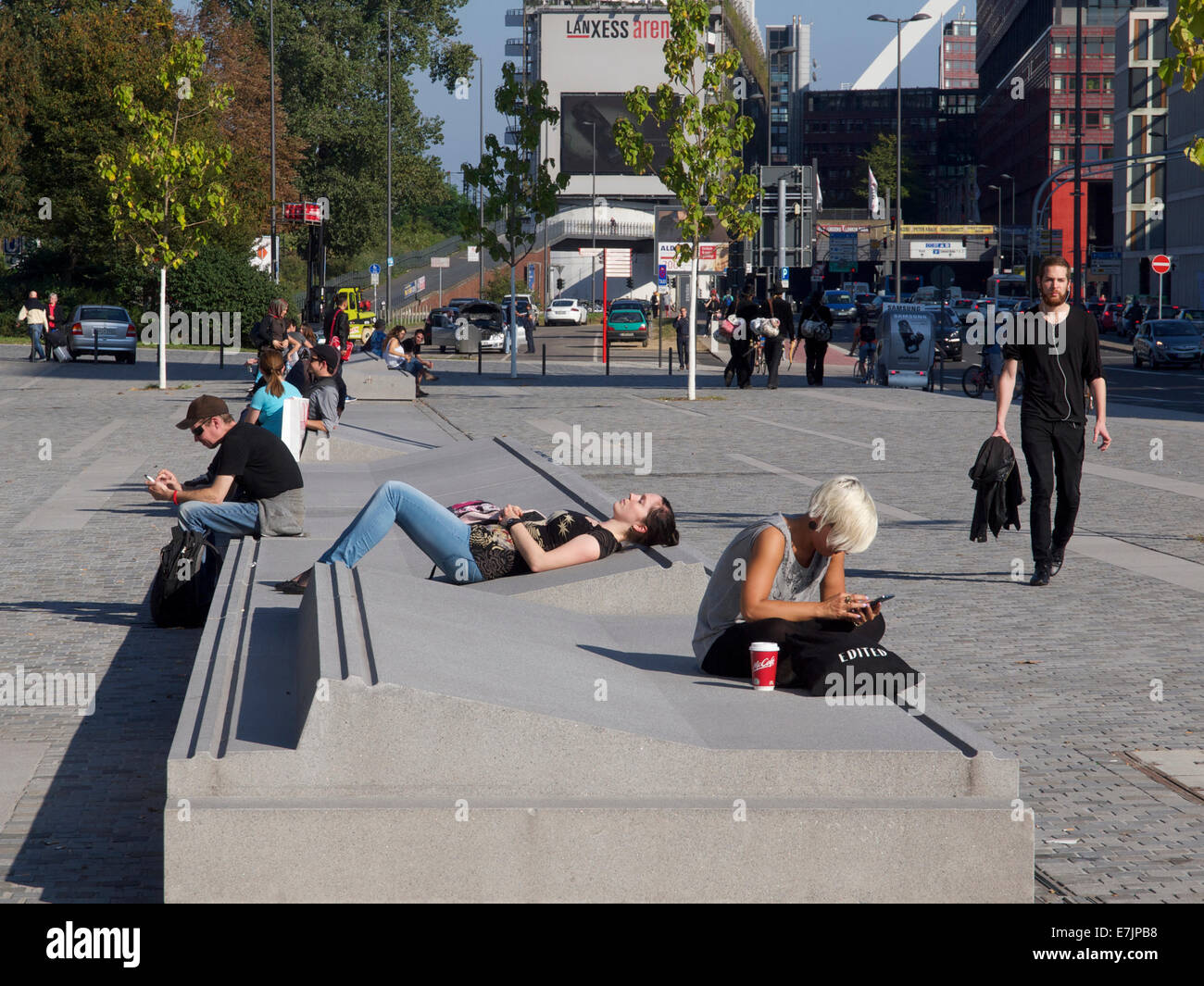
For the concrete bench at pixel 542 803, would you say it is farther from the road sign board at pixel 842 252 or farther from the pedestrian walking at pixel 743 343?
the road sign board at pixel 842 252

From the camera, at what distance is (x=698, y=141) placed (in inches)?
1151

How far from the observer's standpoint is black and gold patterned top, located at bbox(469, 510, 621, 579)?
753cm

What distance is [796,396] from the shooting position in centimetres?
3095

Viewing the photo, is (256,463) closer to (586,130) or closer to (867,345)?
(867,345)

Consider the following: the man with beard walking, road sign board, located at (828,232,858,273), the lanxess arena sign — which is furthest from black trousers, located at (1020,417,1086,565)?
road sign board, located at (828,232,858,273)

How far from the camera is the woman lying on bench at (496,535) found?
7.45m

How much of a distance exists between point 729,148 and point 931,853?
988 inches

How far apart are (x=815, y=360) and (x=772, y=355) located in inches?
118

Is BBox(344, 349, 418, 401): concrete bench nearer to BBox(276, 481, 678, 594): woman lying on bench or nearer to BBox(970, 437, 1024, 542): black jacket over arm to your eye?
BBox(970, 437, 1024, 542): black jacket over arm

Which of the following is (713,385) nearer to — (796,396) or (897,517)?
(796,396)

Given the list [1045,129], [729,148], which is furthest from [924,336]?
[1045,129]

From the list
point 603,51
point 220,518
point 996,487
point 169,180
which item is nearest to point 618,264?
point 169,180

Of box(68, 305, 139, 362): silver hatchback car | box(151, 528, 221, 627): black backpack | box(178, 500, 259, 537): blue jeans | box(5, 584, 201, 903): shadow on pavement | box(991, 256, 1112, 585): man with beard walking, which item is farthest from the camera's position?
box(68, 305, 139, 362): silver hatchback car

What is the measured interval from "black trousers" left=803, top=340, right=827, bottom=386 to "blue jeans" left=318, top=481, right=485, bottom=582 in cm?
2745
